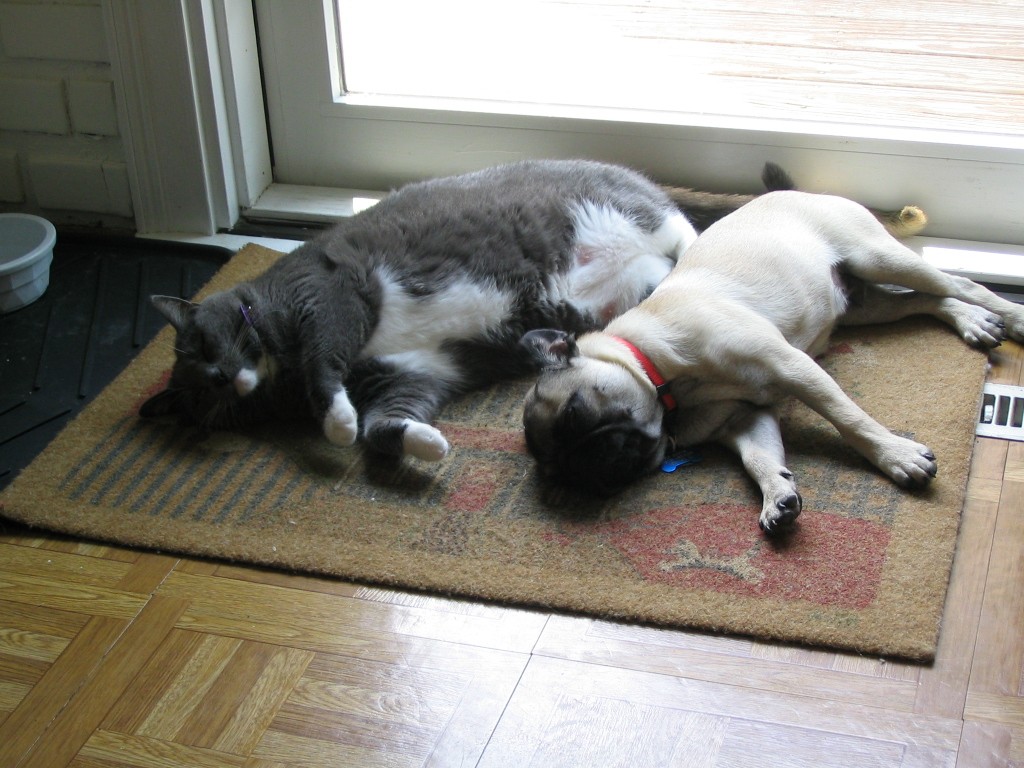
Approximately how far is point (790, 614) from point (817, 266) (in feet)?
3.07

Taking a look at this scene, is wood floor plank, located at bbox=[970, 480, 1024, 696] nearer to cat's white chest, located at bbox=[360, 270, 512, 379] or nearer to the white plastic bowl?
cat's white chest, located at bbox=[360, 270, 512, 379]

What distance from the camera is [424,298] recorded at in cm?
252

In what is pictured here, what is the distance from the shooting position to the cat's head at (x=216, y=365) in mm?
2334

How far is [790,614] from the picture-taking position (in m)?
1.81

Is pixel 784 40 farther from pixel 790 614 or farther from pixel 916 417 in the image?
pixel 790 614

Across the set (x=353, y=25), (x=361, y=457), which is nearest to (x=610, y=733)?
(x=361, y=457)

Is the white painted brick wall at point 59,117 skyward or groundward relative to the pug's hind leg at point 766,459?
skyward

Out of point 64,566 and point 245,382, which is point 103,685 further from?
point 245,382

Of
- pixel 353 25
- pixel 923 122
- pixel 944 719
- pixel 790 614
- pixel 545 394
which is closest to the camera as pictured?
pixel 944 719

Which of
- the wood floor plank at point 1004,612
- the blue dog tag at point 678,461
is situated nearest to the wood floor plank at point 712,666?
the wood floor plank at point 1004,612

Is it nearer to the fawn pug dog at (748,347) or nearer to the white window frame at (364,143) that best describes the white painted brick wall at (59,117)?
the white window frame at (364,143)

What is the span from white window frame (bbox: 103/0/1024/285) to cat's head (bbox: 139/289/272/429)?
89 cm

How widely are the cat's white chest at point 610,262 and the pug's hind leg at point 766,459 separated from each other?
55cm

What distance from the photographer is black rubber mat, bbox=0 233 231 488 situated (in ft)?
8.25
